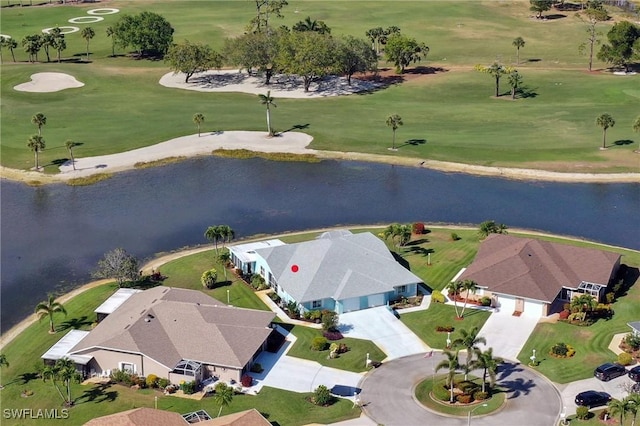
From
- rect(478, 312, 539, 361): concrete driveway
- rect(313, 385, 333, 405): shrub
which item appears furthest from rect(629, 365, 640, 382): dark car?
rect(313, 385, 333, 405): shrub

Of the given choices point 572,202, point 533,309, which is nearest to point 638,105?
point 572,202

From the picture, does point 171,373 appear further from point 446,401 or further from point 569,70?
point 569,70

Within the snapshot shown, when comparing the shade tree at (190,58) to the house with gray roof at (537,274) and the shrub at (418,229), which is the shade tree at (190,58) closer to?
the shrub at (418,229)

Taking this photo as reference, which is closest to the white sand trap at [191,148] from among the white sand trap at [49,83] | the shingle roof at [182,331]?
the white sand trap at [49,83]

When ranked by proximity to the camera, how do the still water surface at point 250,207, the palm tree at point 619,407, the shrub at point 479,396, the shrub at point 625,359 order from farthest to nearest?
the still water surface at point 250,207 → the shrub at point 625,359 → the shrub at point 479,396 → the palm tree at point 619,407

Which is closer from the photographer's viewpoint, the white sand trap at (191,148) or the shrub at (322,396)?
the shrub at (322,396)

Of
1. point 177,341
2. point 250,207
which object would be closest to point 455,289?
point 177,341
